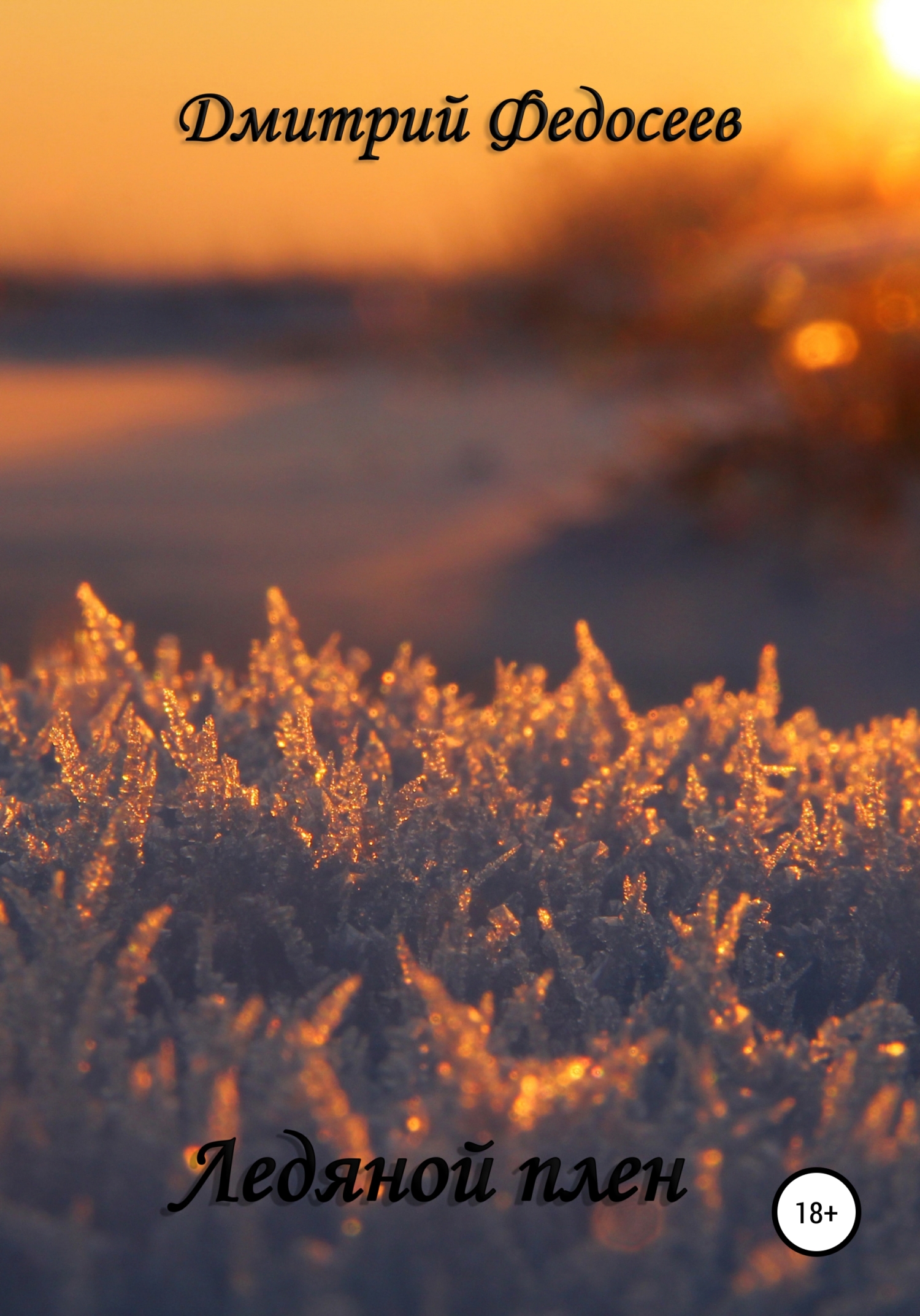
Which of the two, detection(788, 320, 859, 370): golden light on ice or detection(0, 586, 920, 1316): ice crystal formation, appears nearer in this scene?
detection(0, 586, 920, 1316): ice crystal formation

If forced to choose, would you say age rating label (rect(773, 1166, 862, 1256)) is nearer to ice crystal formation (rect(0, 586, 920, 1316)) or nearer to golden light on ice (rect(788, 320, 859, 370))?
ice crystal formation (rect(0, 586, 920, 1316))

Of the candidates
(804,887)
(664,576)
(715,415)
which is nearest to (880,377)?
(715,415)

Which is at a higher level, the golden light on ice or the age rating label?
the golden light on ice

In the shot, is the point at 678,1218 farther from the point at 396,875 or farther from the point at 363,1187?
the point at 396,875

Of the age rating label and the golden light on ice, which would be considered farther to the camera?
the golden light on ice

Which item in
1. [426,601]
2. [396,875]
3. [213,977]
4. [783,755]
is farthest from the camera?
[426,601]

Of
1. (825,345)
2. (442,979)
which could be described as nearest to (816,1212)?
(442,979)

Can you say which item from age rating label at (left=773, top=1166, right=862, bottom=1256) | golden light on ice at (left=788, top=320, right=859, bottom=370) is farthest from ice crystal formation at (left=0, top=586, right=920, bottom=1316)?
golden light on ice at (left=788, top=320, right=859, bottom=370)
